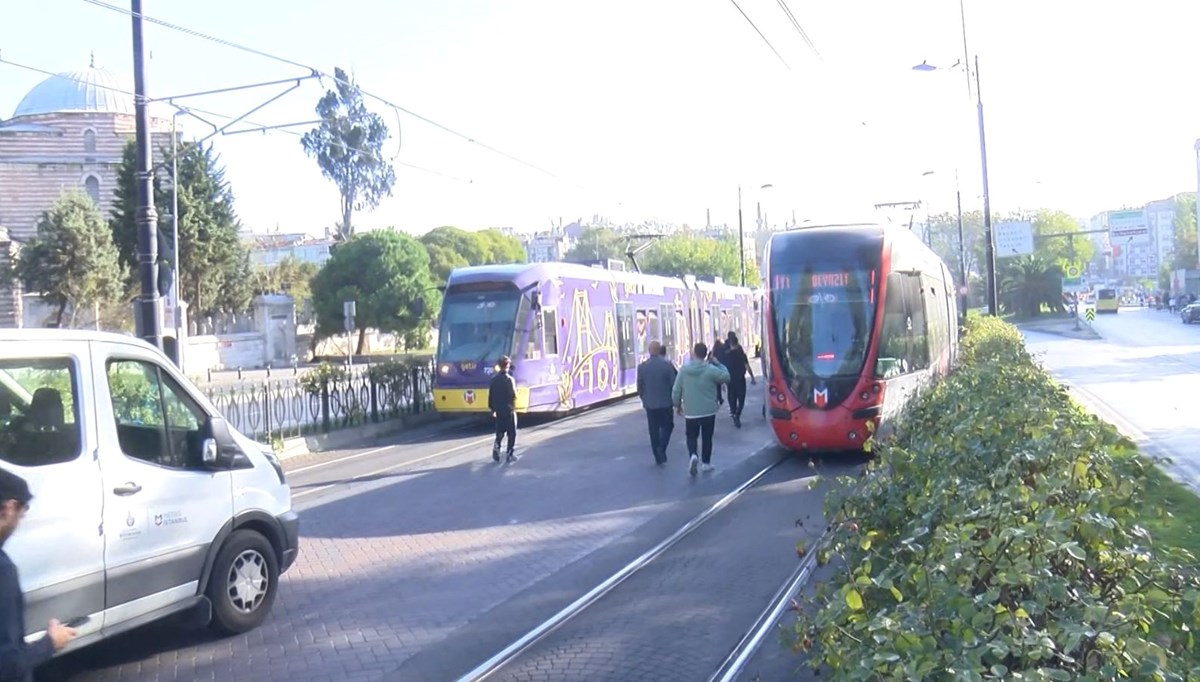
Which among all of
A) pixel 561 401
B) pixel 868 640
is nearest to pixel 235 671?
pixel 868 640

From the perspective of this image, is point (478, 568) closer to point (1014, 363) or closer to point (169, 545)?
point (169, 545)

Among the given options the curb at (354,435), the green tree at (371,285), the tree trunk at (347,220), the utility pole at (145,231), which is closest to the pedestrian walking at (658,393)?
the utility pole at (145,231)

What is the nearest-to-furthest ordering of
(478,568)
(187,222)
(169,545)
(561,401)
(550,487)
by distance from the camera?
(169,545)
(478,568)
(550,487)
(561,401)
(187,222)

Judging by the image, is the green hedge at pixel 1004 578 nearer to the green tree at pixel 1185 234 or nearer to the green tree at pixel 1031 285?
the green tree at pixel 1031 285

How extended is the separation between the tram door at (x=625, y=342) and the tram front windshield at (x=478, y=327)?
5.66 meters

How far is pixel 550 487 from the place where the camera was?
14.1m

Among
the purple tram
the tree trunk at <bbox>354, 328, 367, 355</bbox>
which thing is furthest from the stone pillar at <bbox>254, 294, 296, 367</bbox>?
the purple tram

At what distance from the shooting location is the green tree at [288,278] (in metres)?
68.6

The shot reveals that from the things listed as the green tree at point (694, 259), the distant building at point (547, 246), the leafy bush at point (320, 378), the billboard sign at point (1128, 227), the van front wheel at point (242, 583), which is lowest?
the van front wheel at point (242, 583)

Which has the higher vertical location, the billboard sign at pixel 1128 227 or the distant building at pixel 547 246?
the distant building at pixel 547 246

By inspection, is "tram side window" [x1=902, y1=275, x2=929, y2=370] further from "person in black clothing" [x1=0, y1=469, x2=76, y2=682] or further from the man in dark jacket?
"person in black clothing" [x1=0, y1=469, x2=76, y2=682]

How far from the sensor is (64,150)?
7344 cm

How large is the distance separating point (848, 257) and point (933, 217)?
79443mm

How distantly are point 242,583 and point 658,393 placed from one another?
8211 millimetres
